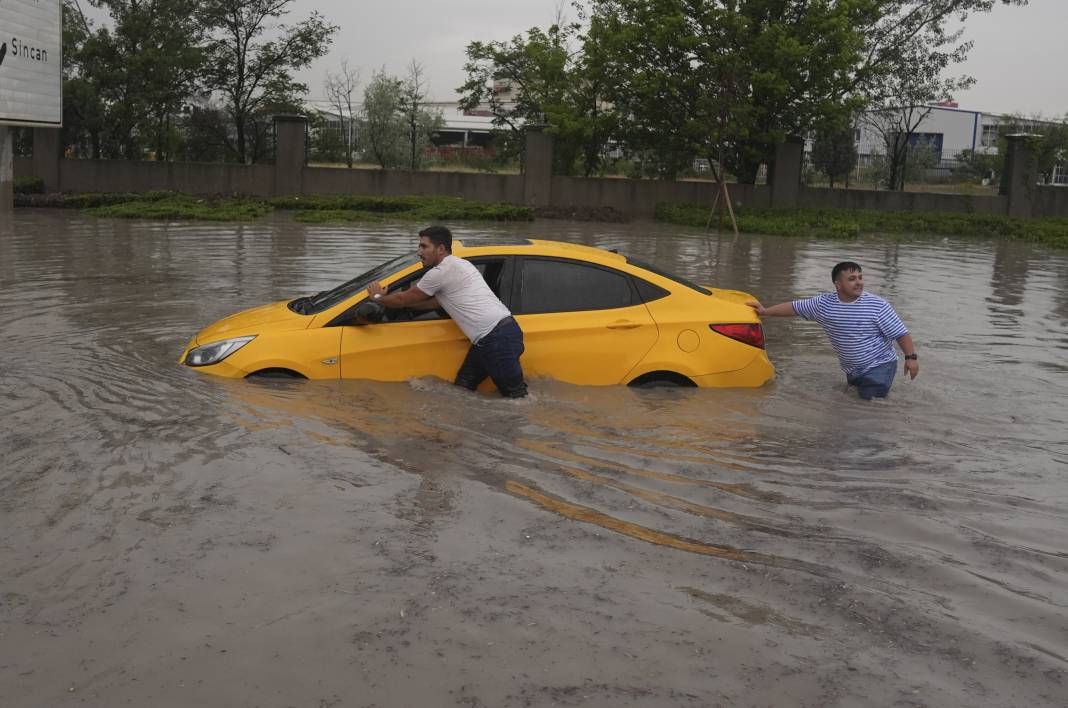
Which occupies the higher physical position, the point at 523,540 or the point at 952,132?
the point at 952,132

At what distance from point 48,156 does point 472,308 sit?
30.2 meters

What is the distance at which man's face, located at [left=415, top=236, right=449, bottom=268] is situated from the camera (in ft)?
26.0

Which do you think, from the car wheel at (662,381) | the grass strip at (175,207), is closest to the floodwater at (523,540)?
the car wheel at (662,381)

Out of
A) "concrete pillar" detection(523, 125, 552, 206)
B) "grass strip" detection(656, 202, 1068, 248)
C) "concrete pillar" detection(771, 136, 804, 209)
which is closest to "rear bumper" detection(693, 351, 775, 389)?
"grass strip" detection(656, 202, 1068, 248)

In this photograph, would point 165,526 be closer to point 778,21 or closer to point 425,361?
point 425,361

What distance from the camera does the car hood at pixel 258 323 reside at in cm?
814

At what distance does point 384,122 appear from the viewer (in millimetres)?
39531

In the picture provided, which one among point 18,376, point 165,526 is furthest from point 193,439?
point 18,376

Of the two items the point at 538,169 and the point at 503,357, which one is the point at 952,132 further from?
the point at 503,357

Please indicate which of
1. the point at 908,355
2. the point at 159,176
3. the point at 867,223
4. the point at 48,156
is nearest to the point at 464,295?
the point at 908,355

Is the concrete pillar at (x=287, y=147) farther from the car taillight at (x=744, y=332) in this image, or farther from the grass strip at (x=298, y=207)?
the car taillight at (x=744, y=332)

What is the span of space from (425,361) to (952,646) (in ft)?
15.4

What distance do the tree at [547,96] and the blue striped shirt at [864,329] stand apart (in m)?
27.3

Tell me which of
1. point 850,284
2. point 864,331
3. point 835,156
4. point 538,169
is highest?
point 835,156
